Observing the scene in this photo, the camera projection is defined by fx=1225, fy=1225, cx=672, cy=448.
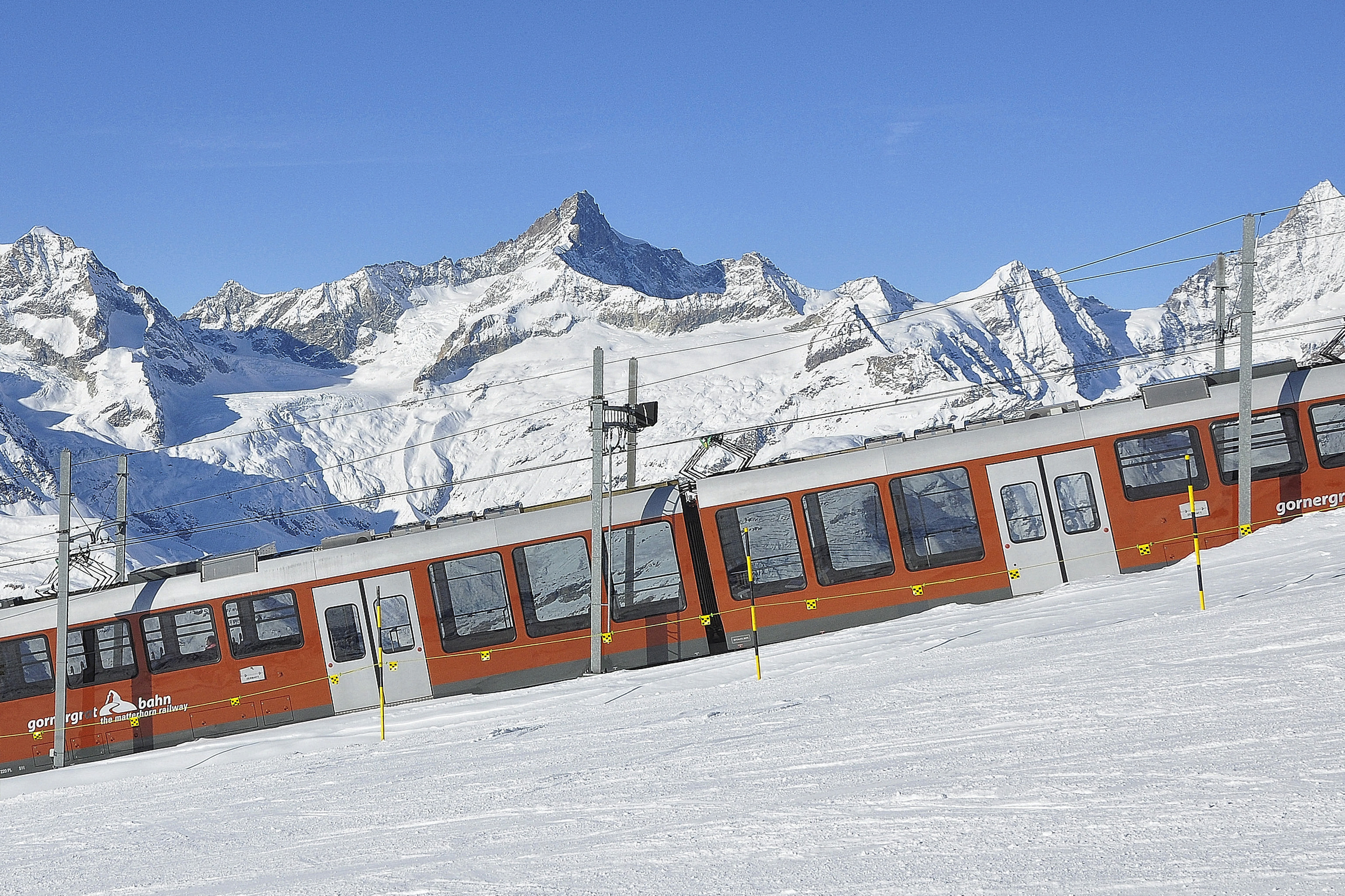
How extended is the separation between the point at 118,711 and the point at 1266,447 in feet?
74.5

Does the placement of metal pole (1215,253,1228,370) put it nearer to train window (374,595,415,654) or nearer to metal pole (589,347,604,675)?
metal pole (589,347,604,675)

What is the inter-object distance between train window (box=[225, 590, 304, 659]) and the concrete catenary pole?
9.49 m

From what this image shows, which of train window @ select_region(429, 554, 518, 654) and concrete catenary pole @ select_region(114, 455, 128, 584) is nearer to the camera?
train window @ select_region(429, 554, 518, 654)

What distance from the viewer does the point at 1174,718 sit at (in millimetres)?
9102

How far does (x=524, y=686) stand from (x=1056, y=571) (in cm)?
992

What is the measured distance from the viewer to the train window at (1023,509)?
72.2 ft

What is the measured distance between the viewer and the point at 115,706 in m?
24.7

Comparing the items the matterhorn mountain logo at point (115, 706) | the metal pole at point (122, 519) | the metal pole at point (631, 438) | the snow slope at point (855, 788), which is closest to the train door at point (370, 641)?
the matterhorn mountain logo at point (115, 706)

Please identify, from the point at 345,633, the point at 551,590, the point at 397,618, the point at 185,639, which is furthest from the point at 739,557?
the point at 185,639

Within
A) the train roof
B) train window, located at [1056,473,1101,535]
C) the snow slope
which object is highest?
the train roof

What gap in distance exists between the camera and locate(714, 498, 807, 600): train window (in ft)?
73.2

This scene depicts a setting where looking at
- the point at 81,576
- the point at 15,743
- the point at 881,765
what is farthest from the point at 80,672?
the point at 81,576

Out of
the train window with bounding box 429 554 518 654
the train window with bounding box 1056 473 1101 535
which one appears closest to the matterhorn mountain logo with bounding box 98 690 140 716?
the train window with bounding box 429 554 518 654

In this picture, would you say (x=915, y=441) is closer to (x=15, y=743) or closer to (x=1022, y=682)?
(x=1022, y=682)
